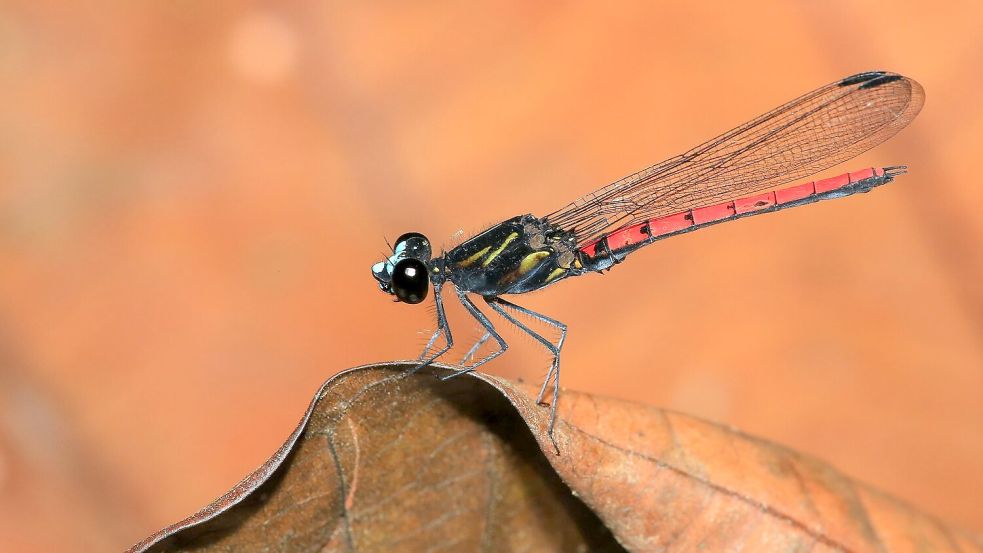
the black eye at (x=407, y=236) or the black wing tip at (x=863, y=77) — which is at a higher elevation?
the black eye at (x=407, y=236)

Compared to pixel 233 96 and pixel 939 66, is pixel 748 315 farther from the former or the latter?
pixel 233 96

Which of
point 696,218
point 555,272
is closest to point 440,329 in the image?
point 555,272

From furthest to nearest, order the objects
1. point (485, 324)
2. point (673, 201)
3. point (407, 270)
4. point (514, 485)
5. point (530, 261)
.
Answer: point (673, 201) → point (530, 261) → point (485, 324) → point (407, 270) → point (514, 485)

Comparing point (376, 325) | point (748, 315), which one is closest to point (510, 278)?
point (376, 325)

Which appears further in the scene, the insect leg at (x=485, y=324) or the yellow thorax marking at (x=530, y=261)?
the yellow thorax marking at (x=530, y=261)

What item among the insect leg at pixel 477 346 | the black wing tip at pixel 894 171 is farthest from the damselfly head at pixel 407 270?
the black wing tip at pixel 894 171

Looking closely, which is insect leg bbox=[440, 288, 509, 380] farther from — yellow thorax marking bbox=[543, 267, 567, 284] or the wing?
the wing

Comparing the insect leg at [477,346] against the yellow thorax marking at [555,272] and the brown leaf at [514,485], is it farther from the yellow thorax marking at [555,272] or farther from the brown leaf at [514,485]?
the brown leaf at [514,485]

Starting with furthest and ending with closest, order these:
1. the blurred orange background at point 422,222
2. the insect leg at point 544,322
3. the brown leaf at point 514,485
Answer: the blurred orange background at point 422,222
the insect leg at point 544,322
the brown leaf at point 514,485

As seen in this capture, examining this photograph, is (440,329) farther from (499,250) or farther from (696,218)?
(696,218)
